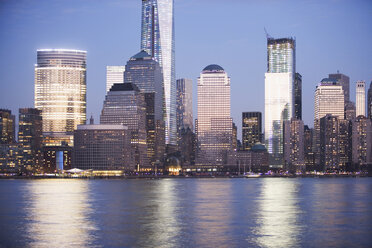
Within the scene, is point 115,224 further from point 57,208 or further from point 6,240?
point 57,208

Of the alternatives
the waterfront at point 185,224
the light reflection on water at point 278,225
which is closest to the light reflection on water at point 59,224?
the waterfront at point 185,224

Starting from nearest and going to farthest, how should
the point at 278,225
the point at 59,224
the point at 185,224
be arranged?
1. the point at 278,225
2. the point at 59,224
3. the point at 185,224

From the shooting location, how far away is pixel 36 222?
286 ft

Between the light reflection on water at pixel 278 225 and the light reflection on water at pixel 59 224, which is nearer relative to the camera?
the light reflection on water at pixel 278 225

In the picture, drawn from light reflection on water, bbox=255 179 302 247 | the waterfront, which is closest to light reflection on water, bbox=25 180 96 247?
the waterfront

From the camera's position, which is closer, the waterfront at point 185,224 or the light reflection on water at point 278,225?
the light reflection on water at point 278,225

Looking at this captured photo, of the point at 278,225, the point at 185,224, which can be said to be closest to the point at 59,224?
the point at 185,224

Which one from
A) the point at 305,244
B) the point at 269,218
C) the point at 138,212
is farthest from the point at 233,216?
the point at 305,244

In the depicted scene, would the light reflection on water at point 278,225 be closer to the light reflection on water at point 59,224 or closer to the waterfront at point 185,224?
the waterfront at point 185,224

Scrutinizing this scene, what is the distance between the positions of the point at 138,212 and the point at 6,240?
3167cm

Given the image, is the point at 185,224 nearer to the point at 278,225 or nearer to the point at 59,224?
the point at 278,225

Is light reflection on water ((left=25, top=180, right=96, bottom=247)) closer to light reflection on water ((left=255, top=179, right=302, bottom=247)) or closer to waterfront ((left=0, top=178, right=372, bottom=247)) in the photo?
waterfront ((left=0, top=178, right=372, bottom=247))

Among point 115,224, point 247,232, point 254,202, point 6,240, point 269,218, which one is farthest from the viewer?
point 254,202

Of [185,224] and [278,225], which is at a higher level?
[278,225]
